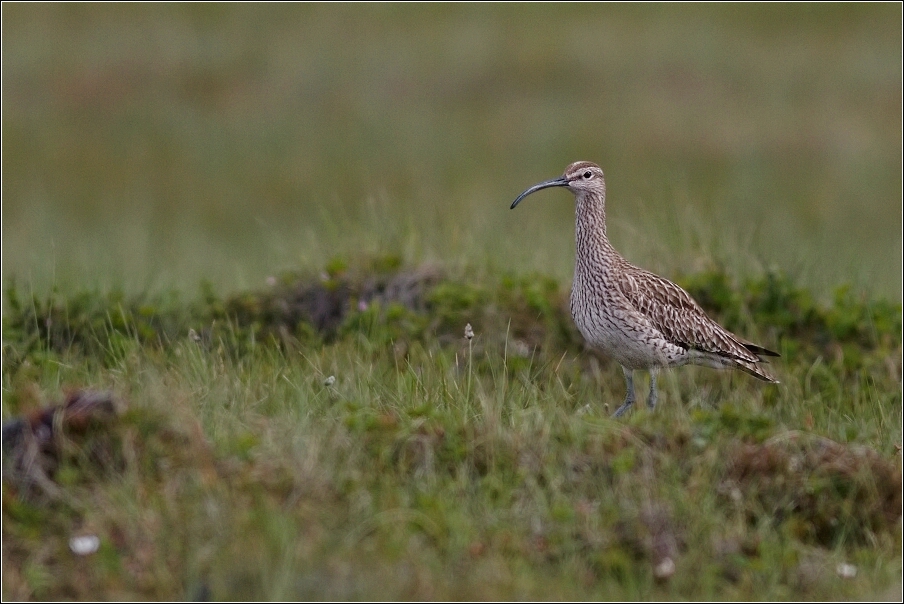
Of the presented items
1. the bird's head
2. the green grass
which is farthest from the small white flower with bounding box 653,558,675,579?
the bird's head

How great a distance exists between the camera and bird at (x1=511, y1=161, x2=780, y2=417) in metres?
7.53

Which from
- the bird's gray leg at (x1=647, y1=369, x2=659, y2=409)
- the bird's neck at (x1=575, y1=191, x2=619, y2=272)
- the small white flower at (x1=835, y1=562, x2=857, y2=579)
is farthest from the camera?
the bird's neck at (x1=575, y1=191, x2=619, y2=272)

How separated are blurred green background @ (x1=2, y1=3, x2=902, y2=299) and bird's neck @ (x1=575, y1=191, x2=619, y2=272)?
168 inches

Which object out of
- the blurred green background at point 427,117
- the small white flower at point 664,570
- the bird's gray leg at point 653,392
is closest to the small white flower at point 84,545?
the small white flower at point 664,570

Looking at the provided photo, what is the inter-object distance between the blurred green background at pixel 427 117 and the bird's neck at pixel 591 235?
4.26 metres

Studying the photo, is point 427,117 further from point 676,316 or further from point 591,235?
point 676,316

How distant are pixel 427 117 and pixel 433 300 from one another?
937 centimetres

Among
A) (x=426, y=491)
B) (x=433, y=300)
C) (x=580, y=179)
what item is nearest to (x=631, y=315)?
(x=580, y=179)

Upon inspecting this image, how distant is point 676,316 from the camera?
7.81 metres

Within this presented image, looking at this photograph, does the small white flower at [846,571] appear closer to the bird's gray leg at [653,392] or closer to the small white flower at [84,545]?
the bird's gray leg at [653,392]

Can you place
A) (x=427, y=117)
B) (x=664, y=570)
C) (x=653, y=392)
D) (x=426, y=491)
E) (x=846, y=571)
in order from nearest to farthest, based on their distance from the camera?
(x=664, y=570) < (x=846, y=571) < (x=426, y=491) < (x=653, y=392) < (x=427, y=117)

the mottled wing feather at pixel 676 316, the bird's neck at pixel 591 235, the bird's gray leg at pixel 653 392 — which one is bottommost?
the bird's gray leg at pixel 653 392

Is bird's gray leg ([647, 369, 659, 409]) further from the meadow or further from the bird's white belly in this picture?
the meadow

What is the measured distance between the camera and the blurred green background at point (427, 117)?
15.4 metres
